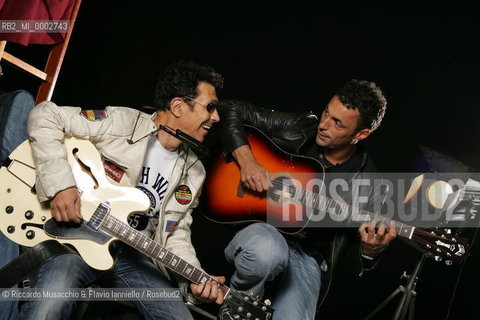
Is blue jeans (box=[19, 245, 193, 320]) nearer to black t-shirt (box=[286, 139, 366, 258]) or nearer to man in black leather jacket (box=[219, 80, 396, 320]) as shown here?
man in black leather jacket (box=[219, 80, 396, 320])

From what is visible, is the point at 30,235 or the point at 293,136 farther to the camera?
the point at 293,136

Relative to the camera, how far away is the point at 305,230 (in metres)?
2.45

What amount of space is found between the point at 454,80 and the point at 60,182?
312 cm

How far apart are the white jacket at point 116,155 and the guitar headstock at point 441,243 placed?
1118mm

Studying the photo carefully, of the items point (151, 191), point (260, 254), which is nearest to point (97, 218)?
point (151, 191)

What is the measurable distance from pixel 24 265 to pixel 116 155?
0.60m

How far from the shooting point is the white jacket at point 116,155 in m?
1.81

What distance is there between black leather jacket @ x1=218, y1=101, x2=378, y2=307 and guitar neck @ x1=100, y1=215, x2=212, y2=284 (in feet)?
2.22

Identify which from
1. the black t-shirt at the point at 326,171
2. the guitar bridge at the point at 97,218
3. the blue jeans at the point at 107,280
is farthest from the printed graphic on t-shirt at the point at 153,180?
the black t-shirt at the point at 326,171

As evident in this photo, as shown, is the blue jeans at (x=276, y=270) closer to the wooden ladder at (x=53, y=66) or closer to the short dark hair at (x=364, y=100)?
the short dark hair at (x=364, y=100)

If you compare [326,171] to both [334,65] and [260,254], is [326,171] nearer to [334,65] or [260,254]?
[260,254]

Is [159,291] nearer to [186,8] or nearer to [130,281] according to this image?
[130,281]

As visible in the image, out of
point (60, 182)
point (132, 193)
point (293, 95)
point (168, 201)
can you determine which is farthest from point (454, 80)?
point (60, 182)

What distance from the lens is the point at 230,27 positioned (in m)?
3.46
